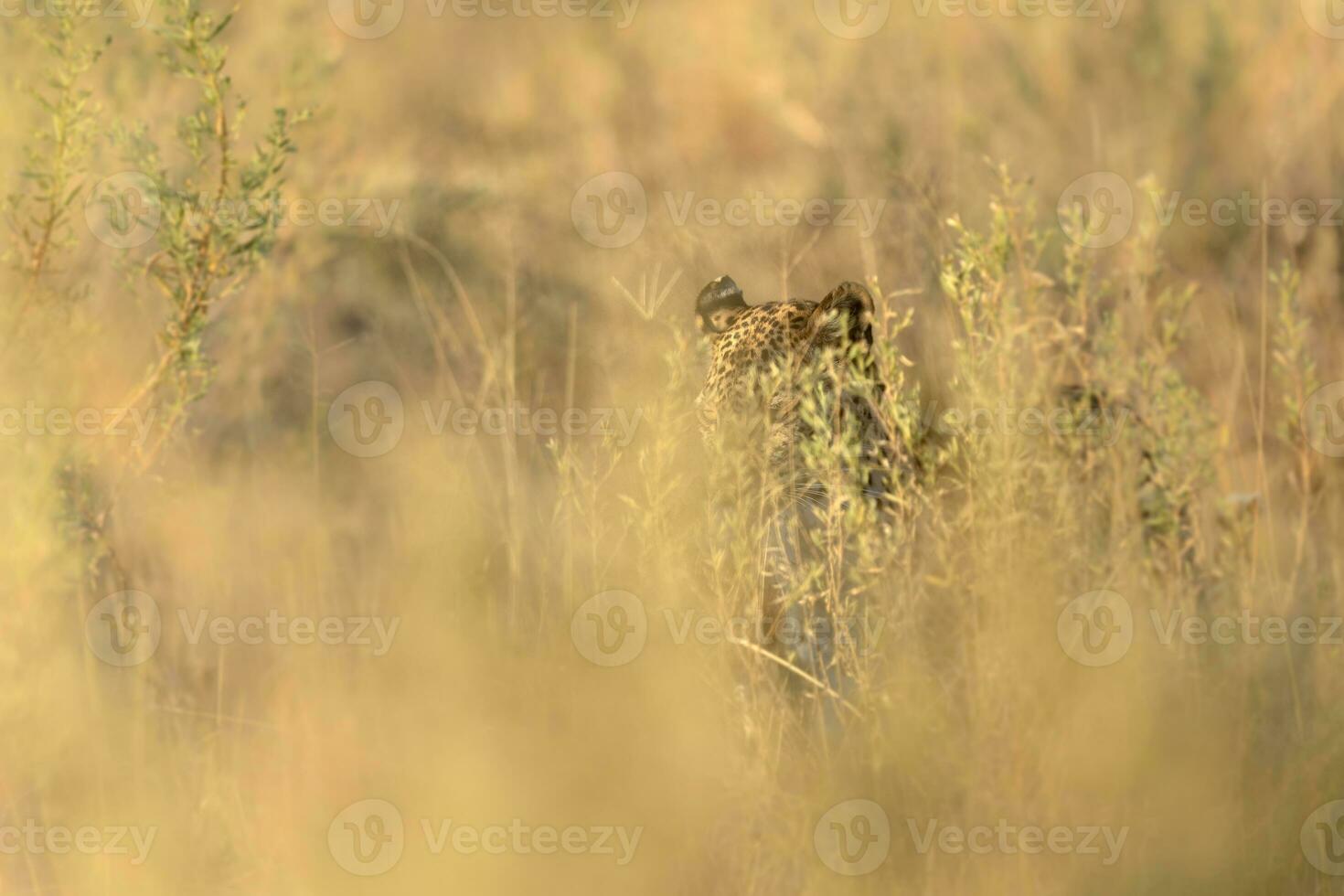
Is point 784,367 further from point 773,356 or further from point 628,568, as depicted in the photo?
point 628,568

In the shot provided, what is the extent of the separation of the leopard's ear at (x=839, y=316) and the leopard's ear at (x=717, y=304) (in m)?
0.55

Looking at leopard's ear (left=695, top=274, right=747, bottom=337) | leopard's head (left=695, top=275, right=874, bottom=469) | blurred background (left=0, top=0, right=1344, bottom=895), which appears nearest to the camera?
blurred background (left=0, top=0, right=1344, bottom=895)

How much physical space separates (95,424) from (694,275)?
8.32 ft

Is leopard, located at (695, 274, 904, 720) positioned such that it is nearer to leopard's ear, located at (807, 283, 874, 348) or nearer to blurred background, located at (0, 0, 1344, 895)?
leopard's ear, located at (807, 283, 874, 348)

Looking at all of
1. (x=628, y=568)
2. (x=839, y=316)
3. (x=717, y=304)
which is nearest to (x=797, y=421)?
(x=839, y=316)

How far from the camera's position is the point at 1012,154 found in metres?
7.69

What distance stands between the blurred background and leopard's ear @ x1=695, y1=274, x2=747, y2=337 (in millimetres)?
145

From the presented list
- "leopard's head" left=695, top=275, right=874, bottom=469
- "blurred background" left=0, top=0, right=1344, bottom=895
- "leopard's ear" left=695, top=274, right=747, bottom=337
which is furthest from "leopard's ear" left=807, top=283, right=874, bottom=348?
"leopard's ear" left=695, top=274, right=747, bottom=337

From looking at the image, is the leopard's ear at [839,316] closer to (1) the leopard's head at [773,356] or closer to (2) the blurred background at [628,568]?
(1) the leopard's head at [773,356]

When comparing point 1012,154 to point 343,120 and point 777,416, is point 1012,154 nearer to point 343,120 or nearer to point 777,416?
point 343,120

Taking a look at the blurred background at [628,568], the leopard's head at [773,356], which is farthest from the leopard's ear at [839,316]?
the blurred background at [628,568]

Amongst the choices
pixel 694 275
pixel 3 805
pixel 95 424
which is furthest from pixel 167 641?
pixel 694 275

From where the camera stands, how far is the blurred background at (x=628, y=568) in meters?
3.02

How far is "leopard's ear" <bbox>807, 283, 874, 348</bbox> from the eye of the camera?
3.94 metres
